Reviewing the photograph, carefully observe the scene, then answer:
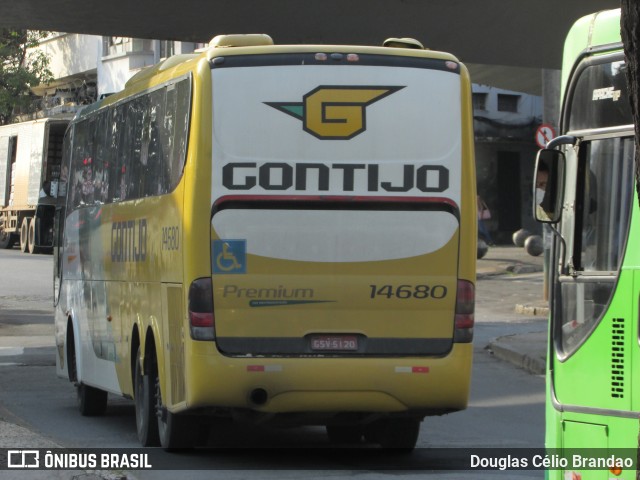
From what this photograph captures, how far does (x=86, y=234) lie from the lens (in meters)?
14.1

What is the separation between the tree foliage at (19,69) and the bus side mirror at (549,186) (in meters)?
51.6

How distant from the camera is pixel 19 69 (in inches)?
2239

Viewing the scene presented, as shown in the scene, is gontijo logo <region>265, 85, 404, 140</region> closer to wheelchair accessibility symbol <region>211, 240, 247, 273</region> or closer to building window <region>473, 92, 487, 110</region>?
wheelchair accessibility symbol <region>211, 240, 247, 273</region>

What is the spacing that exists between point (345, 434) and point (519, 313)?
1425 centimetres

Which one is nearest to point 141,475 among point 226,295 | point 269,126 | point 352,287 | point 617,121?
point 226,295

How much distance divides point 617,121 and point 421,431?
6244 millimetres

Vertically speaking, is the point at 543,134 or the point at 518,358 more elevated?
the point at 543,134

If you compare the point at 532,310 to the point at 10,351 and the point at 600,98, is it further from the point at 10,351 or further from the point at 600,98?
the point at 600,98

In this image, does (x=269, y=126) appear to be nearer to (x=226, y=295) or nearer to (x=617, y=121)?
(x=226, y=295)

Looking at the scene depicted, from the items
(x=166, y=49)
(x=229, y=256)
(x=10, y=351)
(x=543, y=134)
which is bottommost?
(x=10, y=351)

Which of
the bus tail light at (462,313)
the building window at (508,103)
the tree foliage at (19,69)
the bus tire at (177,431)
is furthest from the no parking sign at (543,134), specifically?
the tree foliage at (19,69)

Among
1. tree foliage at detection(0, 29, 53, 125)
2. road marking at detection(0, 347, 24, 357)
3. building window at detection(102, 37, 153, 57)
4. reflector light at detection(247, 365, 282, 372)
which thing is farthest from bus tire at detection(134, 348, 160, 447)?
tree foliage at detection(0, 29, 53, 125)

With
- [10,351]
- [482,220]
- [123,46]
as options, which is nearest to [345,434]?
[10,351]

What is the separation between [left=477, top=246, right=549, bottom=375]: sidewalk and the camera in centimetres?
1822
